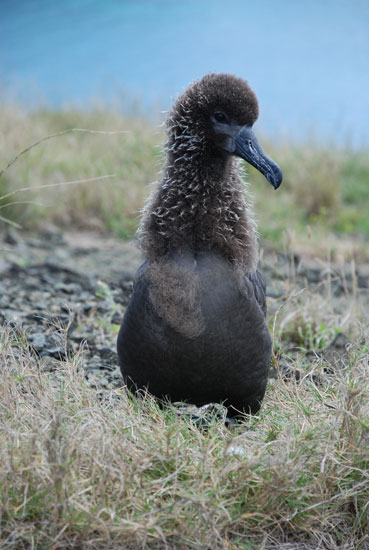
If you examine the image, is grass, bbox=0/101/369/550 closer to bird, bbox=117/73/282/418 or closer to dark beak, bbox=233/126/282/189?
bird, bbox=117/73/282/418

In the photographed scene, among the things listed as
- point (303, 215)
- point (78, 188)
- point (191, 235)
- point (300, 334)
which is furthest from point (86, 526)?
point (303, 215)

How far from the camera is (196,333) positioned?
2990 mm

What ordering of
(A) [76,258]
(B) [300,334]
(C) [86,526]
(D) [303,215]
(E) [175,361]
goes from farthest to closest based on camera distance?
(D) [303,215] < (A) [76,258] < (B) [300,334] < (E) [175,361] < (C) [86,526]

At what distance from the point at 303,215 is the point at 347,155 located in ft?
8.92

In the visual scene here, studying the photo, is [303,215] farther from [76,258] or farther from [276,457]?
[276,457]

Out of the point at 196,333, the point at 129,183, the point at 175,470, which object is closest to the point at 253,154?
the point at 196,333

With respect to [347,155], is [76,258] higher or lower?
lower

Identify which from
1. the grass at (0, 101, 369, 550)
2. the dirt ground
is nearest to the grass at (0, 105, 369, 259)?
the dirt ground

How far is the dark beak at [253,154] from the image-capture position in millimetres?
3053

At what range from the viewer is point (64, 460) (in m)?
2.39

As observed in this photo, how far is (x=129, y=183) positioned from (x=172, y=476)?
5288 millimetres

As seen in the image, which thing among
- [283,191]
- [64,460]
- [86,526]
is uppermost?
[283,191]

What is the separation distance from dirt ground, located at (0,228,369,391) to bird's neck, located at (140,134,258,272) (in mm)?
446

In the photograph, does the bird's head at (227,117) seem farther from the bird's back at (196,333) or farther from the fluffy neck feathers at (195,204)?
the bird's back at (196,333)
